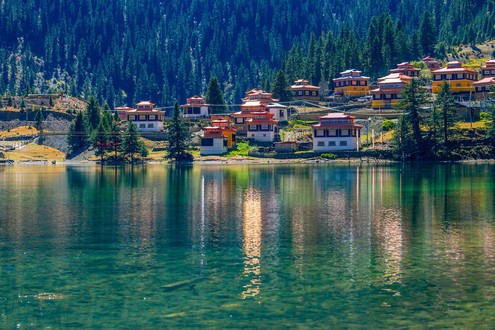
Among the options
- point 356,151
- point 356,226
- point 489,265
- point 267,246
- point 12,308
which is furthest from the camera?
point 356,151

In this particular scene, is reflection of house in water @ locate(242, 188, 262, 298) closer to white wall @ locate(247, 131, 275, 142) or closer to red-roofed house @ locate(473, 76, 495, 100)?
white wall @ locate(247, 131, 275, 142)

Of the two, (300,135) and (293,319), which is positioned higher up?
(300,135)

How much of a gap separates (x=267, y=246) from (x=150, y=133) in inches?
5044

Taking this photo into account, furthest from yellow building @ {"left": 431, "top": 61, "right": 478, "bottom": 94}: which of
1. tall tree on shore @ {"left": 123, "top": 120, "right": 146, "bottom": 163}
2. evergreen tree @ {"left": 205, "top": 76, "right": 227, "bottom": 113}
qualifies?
tall tree on shore @ {"left": 123, "top": 120, "right": 146, "bottom": 163}

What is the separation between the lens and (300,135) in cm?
15738

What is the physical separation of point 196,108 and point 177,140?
3963cm

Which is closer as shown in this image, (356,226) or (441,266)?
(441,266)

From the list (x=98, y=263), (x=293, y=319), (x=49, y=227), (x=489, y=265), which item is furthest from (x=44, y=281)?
(x=489, y=265)

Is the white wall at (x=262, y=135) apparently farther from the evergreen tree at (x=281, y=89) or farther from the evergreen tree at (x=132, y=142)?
the evergreen tree at (x=281, y=89)

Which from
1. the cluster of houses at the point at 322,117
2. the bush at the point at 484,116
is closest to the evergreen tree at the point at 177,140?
the cluster of houses at the point at 322,117

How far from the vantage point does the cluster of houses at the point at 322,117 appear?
490 ft

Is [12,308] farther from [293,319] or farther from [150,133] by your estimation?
[150,133]

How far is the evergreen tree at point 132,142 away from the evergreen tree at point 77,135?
19.2m

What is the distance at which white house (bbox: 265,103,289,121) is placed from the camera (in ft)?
558
